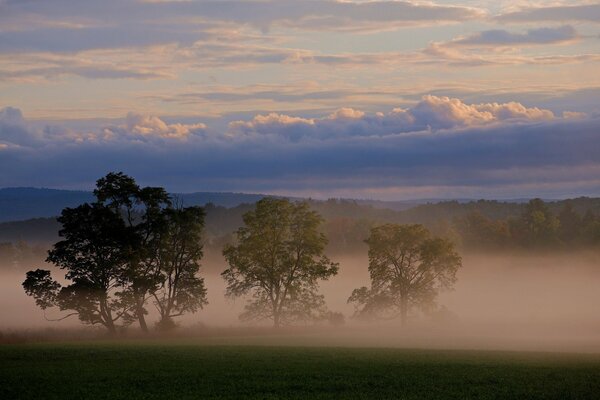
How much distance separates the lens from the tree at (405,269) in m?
94.9

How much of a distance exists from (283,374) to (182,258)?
135 ft

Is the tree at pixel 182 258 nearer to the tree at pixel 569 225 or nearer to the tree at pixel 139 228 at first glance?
the tree at pixel 139 228

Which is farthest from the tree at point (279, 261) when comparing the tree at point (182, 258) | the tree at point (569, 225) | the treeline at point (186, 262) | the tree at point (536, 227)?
the tree at point (569, 225)

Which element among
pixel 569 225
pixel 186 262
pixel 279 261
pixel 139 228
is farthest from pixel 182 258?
pixel 569 225

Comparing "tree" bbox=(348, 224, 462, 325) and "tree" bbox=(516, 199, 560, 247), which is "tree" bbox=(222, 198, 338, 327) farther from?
"tree" bbox=(516, 199, 560, 247)

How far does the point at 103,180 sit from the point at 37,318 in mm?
37229

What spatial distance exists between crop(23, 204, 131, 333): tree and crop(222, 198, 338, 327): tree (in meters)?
17.1

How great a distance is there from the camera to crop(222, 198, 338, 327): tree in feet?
295

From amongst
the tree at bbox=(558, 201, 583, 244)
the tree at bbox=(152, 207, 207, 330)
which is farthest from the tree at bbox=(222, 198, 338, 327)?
the tree at bbox=(558, 201, 583, 244)

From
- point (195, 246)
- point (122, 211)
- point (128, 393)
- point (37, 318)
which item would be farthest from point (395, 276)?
point (128, 393)

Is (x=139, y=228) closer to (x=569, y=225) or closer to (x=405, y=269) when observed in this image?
(x=405, y=269)

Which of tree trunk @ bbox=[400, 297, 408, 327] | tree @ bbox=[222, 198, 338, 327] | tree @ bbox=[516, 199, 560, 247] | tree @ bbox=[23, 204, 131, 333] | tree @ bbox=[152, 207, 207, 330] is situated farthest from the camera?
tree @ bbox=[516, 199, 560, 247]

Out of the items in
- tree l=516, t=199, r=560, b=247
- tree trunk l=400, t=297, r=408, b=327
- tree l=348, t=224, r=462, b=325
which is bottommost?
tree trunk l=400, t=297, r=408, b=327

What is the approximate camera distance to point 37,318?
10750 centimetres
